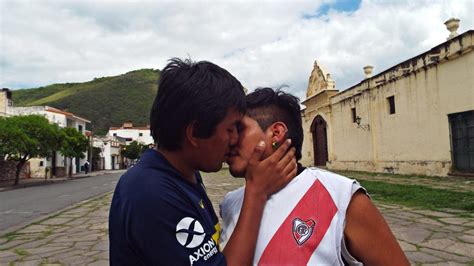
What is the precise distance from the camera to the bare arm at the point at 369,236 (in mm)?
1206

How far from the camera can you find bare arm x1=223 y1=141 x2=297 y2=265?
118cm

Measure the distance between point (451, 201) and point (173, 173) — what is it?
7.85 m

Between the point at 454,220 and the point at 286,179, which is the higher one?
the point at 286,179

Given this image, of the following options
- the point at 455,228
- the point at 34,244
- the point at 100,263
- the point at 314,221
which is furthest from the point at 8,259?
the point at 455,228

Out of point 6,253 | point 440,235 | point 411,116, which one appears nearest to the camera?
point 440,235

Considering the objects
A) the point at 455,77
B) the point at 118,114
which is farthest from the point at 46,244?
the point at 118,114

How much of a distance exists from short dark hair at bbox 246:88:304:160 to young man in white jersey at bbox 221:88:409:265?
0.02 metres

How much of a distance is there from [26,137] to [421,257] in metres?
21.3

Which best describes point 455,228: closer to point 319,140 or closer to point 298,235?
point 298,235

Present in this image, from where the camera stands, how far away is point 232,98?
1.23m

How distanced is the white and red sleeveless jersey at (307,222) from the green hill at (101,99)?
77.7 metres

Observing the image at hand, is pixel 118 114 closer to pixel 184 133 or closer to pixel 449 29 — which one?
pixel 449 29

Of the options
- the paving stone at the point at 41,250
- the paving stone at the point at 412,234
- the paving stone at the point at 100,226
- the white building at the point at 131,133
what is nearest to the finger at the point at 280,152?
the paving stone at the point at 412,234

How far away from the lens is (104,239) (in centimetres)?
564
